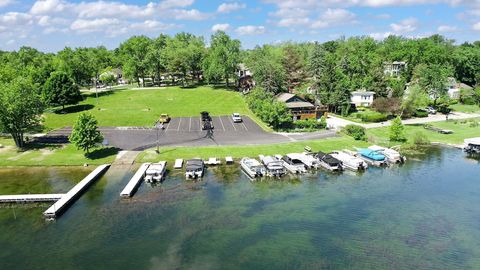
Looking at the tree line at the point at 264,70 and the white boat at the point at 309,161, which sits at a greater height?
the tree line at the point at 264,70

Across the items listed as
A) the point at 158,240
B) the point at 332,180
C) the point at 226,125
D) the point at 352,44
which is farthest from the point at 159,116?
the point at 352,44

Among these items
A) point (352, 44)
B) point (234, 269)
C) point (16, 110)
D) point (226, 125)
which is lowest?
point (234, 269)

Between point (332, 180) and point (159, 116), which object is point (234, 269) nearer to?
point (332, 180)

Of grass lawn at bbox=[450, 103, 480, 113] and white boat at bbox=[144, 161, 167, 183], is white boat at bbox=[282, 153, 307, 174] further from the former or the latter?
grass lawn at bbox=[450, 103, 480, 113]

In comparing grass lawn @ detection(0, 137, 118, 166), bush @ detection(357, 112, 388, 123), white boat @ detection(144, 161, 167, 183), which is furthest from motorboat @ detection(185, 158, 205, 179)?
bush @ detection(357, 112, 388, 123)

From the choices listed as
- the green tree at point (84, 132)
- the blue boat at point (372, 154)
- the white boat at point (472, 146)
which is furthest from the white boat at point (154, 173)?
the white boat at point (472, 146)

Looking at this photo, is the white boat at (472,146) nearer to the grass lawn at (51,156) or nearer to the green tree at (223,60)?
the grass lawn at (51,156)
